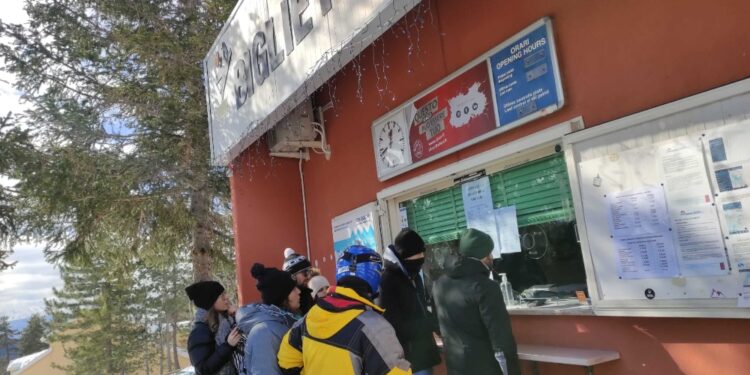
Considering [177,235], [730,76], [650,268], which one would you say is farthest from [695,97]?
[177,235]

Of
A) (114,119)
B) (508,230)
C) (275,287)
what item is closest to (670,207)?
(508,230)

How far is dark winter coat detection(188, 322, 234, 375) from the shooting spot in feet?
10.4

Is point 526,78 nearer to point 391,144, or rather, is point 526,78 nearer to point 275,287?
point 391,144

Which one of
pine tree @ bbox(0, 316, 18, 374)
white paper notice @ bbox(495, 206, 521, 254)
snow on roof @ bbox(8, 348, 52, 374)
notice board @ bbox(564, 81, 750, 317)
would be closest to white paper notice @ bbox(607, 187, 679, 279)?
notice board @ bbox(564, 81, 750, 317)

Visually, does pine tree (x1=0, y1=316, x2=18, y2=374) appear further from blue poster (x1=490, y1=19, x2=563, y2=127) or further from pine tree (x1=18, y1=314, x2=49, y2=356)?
blue poster (x1=490, y1=19, x2=563, y2=127)

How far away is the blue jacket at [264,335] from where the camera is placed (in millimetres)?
2594

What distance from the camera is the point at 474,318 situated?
3107mm

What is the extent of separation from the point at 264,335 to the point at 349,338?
25.8 inches

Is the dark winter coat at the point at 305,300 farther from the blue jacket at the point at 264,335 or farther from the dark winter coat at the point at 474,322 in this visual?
the dark winter coat at the point at 474,322

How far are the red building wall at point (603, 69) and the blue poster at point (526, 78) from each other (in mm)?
67

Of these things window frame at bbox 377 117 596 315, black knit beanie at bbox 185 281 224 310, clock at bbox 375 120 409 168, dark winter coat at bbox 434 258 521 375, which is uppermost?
clock at bbox 375 120 409 168

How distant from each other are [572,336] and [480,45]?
2.20m

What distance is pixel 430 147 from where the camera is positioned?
15.0 feet

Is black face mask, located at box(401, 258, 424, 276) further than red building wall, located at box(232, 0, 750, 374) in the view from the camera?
Yes
